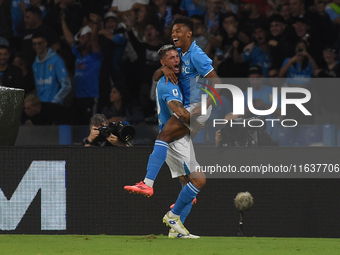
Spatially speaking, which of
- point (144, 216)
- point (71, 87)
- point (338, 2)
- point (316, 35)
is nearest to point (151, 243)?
point (144, 216)

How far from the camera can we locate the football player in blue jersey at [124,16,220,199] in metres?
5.21

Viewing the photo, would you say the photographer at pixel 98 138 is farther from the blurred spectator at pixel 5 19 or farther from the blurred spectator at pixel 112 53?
the blurred spectator at pixel 5 19

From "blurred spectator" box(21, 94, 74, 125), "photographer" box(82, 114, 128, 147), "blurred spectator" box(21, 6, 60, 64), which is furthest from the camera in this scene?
"blurred spectator" box(21, 6, 60, 64)

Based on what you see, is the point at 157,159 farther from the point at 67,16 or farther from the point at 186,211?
the point at 67,16

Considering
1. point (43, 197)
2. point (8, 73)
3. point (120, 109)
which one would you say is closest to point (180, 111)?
point (43, 197)

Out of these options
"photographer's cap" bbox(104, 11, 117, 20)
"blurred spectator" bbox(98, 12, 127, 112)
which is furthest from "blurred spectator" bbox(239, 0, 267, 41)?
"photographer's cap" bbox(104, 11, 117, 20)

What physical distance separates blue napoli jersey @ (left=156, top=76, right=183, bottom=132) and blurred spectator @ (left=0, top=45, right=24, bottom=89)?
393 cm

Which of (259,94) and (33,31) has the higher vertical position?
(33,31)

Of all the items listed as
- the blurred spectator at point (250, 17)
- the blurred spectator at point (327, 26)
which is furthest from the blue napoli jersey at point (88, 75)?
the blurred spectator at point (327, 26)

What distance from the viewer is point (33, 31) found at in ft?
29.7

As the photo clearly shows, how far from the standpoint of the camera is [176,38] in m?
5.39

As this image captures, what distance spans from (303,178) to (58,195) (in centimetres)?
239

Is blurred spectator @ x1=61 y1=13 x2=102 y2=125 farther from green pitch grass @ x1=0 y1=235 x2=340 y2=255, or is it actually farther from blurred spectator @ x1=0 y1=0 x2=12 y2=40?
green pitch grass @ x1=0 y1=235 x2=340 y2=255

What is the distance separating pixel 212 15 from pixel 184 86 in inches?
148
